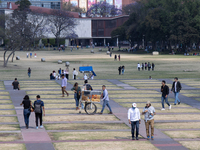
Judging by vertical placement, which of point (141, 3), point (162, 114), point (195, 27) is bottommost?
point (162, 114)

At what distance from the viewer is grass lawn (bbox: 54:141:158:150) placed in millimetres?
12828

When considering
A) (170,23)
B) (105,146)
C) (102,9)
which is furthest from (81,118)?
(102,9)

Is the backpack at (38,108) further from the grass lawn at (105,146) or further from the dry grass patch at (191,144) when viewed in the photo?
the dry grass patch at (191,144)

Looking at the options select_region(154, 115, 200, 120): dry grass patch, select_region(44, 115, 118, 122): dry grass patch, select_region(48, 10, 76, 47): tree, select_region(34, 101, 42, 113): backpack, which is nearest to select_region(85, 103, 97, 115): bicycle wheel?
select_region(44, 115, 118, 122): dry grass patch

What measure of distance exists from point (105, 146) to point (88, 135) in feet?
6.22

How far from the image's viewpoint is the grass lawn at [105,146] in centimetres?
1283

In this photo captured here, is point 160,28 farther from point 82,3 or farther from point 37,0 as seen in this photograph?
point 82,3

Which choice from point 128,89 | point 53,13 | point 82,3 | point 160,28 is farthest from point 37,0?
point 128,89

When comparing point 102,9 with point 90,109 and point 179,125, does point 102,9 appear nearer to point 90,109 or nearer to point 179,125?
point 90,109

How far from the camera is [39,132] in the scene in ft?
50.0

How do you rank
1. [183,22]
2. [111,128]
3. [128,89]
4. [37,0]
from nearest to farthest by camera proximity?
1. [111,128]
2. [128,89]
3. [183,22]
4. [37,0]

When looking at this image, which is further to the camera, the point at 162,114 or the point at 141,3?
the point at 141,3

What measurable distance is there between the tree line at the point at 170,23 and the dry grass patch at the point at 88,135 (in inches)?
3212

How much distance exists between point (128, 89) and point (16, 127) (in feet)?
50.7
